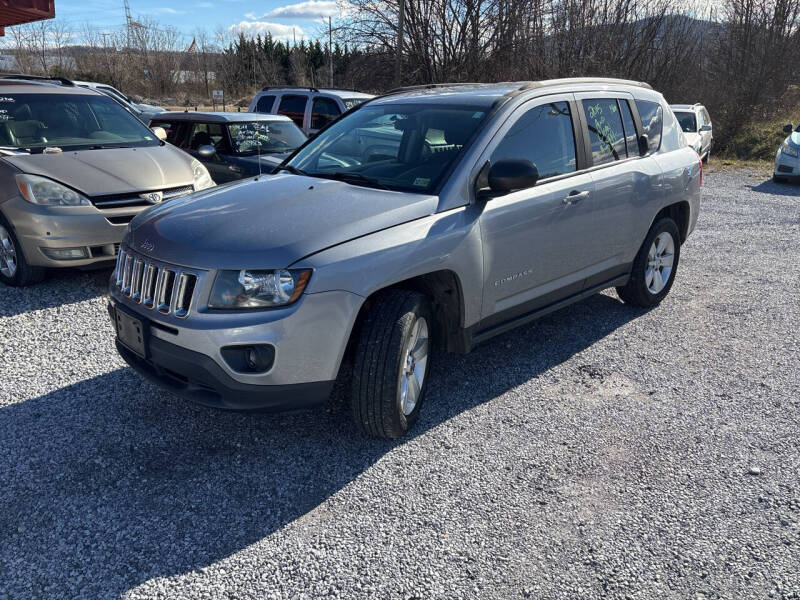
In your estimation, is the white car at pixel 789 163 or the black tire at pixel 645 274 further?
the white car at pixel 789 163

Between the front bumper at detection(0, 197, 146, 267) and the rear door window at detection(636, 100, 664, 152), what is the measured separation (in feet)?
14.5

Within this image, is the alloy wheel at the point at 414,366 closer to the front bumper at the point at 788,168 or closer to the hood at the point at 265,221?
the hood at the point at 265,221

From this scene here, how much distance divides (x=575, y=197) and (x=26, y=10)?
1467 centimetres

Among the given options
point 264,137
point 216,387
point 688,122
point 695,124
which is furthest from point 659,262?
point 688,122

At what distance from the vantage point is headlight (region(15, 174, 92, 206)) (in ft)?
17.8

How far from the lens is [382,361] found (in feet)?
10.3

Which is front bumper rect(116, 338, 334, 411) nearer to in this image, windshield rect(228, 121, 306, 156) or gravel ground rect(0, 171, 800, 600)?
gravel ground rect(0, 171, 800, 600)

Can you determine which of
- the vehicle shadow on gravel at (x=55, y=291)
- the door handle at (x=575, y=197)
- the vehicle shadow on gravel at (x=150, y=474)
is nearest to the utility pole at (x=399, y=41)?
the vehicle shadow on gravel at (x=55, y=291)

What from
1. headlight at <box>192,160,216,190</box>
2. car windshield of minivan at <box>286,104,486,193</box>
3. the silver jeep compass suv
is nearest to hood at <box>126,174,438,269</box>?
the silver jeep compass suv

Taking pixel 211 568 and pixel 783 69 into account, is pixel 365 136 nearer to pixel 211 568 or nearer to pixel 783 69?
pixel 211 568

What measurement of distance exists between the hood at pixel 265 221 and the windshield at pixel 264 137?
476 centimetres

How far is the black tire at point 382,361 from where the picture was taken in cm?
315

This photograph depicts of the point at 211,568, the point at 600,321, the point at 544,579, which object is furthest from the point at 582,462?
the point at 600,321

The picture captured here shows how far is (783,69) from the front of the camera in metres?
21.7
